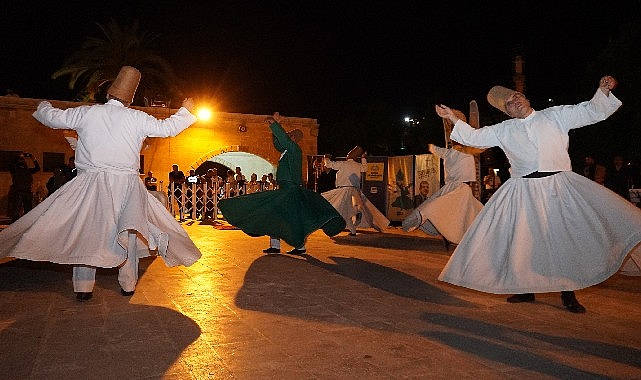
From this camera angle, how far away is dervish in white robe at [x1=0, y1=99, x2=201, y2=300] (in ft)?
16.3

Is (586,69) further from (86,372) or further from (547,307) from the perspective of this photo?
(86,372)

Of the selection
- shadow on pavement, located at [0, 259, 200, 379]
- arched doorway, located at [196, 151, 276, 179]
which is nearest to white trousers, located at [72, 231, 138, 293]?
shadow on pavement, located at [0, 259, 200, 379]

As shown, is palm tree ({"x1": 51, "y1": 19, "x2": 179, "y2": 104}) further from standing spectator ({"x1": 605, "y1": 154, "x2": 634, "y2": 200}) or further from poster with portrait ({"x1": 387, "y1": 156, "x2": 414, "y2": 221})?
standing spectator ({"x1": 605, "y1": 154, "x2": 634, "y2": 200})

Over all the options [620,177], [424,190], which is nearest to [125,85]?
[620,177]

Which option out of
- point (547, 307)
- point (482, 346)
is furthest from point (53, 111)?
point (547, 307)

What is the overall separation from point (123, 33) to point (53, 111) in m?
27.5

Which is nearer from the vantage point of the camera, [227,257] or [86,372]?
[86,372]

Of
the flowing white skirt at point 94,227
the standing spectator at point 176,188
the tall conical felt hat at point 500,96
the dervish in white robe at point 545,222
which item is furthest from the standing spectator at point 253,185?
the dervish in white robe at point 545,222

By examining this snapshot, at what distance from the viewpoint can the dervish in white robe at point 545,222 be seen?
4.80 metres

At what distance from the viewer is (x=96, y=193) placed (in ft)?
17.4

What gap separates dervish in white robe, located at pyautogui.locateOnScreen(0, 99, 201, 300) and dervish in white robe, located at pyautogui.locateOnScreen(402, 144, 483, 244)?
192 inches

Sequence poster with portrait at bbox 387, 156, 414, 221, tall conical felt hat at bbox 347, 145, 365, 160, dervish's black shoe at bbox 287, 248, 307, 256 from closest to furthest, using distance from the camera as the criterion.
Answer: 1. dervish's black shoe at bbox 287, 248, 307, 256
2. tall conical felt hat at bbox 347, 145, 365, 160
3. poster with portrait at bbox 387, 156, 414, 221

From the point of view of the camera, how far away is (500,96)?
573cm

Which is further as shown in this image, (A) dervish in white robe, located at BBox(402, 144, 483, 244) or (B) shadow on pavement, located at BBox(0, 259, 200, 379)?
(A) dervish in white robe, located at BBox(402, 144, 483, 244)
